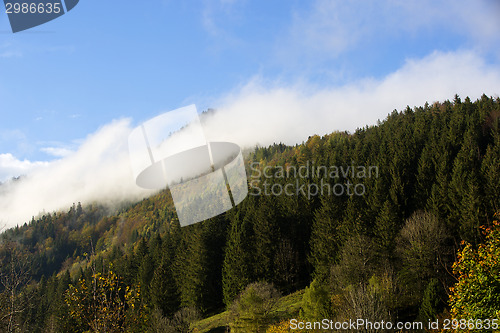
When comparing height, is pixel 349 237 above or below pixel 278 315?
above

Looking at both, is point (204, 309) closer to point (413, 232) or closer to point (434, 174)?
point (413, 232)

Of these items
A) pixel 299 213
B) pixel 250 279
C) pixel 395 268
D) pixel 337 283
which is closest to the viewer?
pixel 337 283

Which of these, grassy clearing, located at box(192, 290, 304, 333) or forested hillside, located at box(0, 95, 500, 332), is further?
grassy clearing, located at box(192, 290, 304, 333)

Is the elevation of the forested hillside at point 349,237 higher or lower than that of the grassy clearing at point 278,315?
higher

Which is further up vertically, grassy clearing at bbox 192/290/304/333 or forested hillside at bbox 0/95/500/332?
forested hillside at bbox 0/95/500/332

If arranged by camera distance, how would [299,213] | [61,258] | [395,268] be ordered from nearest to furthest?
1. [395,268]
2. [299,213]
3. [61,258]

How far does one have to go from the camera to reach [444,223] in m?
40.3

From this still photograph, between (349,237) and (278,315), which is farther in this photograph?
(349,237)

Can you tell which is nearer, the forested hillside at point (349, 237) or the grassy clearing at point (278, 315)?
the forested hillside at point (349, 237)

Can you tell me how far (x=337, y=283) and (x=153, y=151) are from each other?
32.2 metres

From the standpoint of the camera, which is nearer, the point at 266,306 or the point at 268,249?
the point at 266,306

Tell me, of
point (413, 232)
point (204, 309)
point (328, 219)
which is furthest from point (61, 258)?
Answer: point (413, 232)

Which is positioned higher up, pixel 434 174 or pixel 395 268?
pixel 434 174

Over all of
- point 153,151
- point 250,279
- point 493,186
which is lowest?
point 250,279
